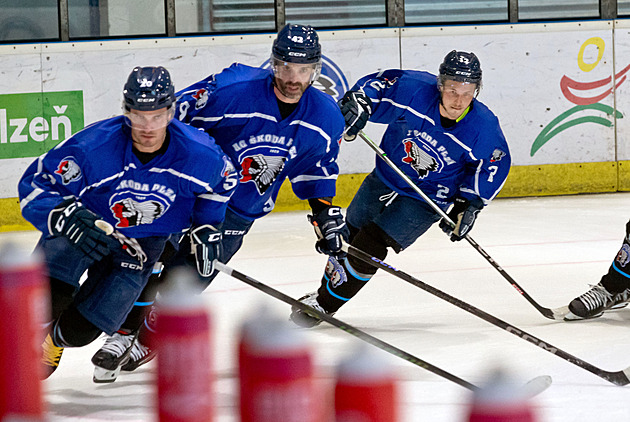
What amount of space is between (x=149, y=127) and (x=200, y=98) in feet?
2.04

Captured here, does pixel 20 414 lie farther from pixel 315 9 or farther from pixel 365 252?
pixel 315 9

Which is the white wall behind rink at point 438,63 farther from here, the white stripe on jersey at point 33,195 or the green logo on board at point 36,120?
the white stripe on jersey at point 33,195

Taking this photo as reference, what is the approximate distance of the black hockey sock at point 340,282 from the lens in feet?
12.0

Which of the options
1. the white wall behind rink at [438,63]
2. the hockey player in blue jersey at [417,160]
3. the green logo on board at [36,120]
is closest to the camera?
the hockey player in blue jersey at [417,160]

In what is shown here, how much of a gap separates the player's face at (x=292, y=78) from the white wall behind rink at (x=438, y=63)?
11.5ft

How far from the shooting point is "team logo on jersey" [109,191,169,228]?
2.67 meters

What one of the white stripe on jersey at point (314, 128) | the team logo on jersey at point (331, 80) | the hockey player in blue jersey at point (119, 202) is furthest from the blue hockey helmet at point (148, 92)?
the team logo on jersey at point (331, 80)

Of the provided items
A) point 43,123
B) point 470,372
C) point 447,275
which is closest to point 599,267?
point 447,275

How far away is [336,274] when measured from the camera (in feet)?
11.9

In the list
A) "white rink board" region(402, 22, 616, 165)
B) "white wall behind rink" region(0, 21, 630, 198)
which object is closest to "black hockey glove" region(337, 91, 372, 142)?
"white wall behind rink" region(0, 21, 630, 198)

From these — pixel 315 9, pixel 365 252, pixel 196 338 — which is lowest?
pixel 365 252

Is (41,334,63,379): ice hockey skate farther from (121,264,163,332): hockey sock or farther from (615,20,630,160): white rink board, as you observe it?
(615,20,630,160): white rink board

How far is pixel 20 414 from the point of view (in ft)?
4.17

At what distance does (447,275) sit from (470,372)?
165cm
